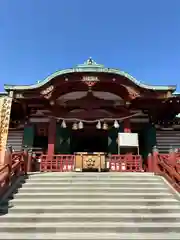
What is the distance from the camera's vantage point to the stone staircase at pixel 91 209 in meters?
5.57

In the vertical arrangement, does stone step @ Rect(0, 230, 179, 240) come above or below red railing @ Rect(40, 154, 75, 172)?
below

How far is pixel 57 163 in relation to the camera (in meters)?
11.0

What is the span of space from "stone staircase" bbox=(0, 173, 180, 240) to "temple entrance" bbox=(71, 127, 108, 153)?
5999mm

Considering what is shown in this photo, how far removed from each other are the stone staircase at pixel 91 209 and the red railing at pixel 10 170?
389mm

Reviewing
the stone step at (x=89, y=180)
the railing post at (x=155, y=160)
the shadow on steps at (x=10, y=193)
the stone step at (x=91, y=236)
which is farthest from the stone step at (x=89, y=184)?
the stone step at (x=91, y=236)

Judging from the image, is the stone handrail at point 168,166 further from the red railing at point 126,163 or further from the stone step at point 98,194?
the red railing at point 126,163

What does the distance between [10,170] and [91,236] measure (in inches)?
151

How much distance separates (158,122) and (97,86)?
14.8 feet

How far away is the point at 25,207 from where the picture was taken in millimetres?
6535

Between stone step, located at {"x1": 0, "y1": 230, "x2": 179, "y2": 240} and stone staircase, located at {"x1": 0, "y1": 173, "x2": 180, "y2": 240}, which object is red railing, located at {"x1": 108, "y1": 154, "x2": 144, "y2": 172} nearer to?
stone staircase, located at {"x1": 0, "y1": 173, "x2": 180, "y2": 240}

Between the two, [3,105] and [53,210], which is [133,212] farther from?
[3,105]

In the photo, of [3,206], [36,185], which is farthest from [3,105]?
[3,206]

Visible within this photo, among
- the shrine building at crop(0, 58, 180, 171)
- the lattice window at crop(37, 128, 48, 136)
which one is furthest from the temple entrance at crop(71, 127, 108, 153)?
the lattice window at crop(37, 128, 48, 136)

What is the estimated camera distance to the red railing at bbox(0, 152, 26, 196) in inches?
289
